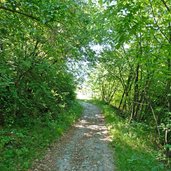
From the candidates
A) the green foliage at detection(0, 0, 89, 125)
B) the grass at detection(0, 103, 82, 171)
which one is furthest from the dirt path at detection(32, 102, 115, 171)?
the green foliage at detection(0, 0, 89, 125)

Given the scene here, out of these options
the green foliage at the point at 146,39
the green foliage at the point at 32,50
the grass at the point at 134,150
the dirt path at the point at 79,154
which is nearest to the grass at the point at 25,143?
the dirt path at the point at 79,154

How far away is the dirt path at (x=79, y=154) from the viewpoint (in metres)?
9.09

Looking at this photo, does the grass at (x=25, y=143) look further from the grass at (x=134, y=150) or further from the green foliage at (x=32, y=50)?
the grass at (x=134, y=150)

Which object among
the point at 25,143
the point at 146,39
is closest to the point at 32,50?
the point at 25,143

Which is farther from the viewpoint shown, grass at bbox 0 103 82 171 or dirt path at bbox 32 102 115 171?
dirt path at bbox 32 102 115 171

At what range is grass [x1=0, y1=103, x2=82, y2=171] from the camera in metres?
8.47

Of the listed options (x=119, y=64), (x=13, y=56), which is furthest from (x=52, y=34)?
(x=119, y=64)

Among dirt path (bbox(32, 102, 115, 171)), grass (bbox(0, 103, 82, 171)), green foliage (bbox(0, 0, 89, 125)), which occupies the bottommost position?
dirt path (bbox(32, 102, 115, 171))

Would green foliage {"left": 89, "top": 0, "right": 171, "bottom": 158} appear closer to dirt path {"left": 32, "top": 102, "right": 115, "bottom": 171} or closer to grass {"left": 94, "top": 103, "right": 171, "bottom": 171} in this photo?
grass {"left": 94, "top": 103, "right": 171, "bottom": 171}

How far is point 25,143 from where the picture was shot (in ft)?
34.3

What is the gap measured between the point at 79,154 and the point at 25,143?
225 cm

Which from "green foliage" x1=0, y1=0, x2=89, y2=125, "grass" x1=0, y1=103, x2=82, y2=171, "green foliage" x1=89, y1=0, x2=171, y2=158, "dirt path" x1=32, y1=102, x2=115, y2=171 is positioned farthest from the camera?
"dirt path" x1=32, y1=102, x2=115, y2=171

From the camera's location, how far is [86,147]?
11.9 m

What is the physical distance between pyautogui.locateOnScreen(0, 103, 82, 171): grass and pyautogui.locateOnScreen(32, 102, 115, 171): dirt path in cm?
38
